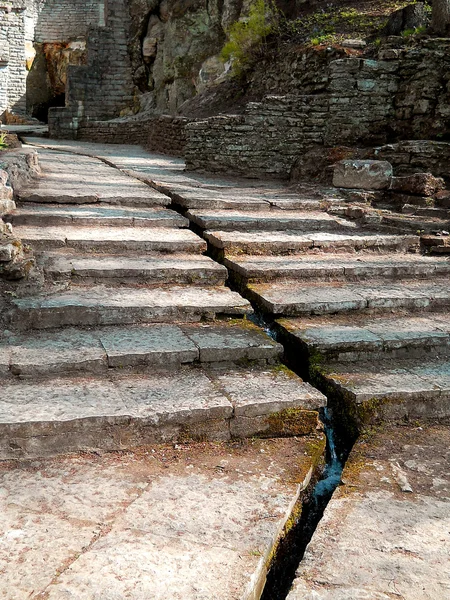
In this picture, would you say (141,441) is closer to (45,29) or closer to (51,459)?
(51,459)

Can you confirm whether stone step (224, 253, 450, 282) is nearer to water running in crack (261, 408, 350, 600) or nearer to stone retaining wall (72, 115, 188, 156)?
water running in crack (261, 408, 350, 600)

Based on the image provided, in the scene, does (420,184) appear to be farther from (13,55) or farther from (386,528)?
(13,55)

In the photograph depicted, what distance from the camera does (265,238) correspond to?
5.51 metres

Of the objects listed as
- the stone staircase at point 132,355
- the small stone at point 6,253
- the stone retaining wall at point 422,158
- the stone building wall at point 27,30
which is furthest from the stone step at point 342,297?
→ the stone building wall at point 27,30

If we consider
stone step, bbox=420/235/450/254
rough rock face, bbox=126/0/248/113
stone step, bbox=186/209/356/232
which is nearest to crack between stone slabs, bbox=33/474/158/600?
stone step, bbox=186/209/356/232

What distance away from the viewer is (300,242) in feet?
18.1

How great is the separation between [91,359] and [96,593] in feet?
4.81

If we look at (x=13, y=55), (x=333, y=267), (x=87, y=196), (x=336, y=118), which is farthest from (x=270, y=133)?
(x=13, y=55)

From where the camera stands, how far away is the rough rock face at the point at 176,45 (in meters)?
16.6

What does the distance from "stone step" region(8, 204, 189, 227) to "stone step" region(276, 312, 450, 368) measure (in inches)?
81.4

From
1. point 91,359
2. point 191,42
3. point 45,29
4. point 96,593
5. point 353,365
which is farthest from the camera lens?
point 45,29

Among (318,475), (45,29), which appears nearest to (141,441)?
(318,475)

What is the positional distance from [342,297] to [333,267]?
57 cm

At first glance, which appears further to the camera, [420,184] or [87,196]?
[420,184]
